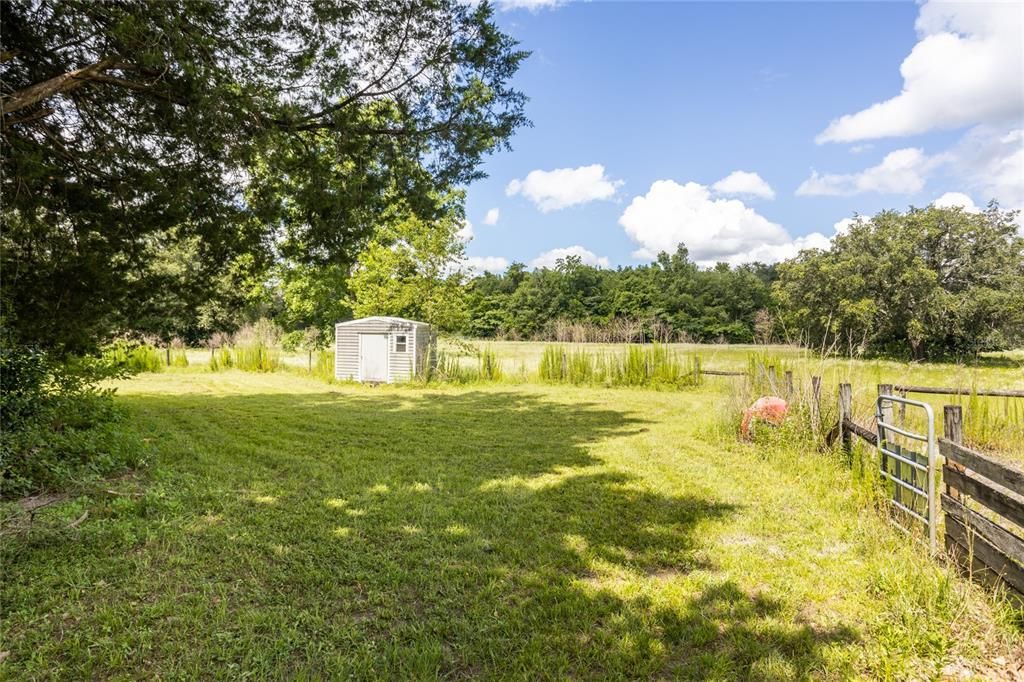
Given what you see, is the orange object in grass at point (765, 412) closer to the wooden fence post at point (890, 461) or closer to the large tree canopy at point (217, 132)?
the wooden fence post at point (890, 461)

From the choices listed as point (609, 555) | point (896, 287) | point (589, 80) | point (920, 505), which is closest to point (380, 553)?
point (609, 555)

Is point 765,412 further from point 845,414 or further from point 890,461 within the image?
point 890,461

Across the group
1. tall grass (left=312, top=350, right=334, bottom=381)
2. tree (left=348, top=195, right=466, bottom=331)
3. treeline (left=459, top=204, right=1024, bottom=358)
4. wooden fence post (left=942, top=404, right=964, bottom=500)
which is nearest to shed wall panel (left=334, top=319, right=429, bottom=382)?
tall grass (left=312, top=350, right=334, bottom=381)

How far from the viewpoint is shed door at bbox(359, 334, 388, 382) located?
14.3 metres

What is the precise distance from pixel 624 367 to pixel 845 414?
816cm

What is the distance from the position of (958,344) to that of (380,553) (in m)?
32.7

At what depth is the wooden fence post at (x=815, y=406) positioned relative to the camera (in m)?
5.92

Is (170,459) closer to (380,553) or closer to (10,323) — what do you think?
(10,323)

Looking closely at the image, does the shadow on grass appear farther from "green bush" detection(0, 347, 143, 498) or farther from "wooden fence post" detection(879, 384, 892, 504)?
"wooden fence post" detection(879, 384, 892, 504)

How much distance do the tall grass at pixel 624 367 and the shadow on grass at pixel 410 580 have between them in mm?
8199

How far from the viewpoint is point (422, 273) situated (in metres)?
15.9

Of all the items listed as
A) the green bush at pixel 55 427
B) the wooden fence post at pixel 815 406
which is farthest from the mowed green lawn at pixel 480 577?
the wooden fence post at pixel 815 406

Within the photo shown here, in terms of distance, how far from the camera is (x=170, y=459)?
527cm

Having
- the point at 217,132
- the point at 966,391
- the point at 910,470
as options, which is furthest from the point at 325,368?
the point at 966,391
